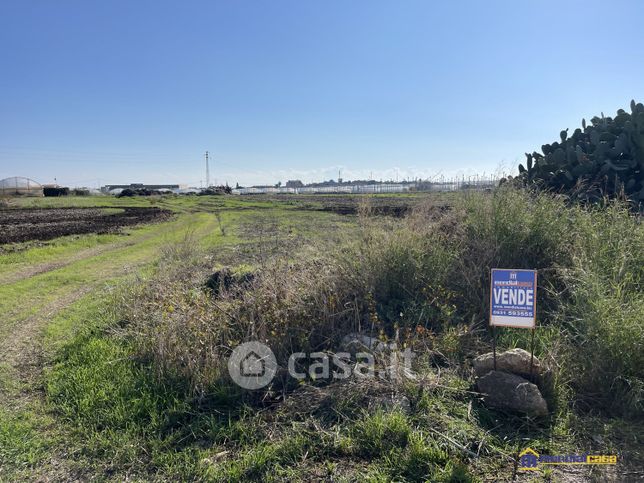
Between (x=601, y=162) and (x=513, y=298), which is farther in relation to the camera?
(x=601, y=162)

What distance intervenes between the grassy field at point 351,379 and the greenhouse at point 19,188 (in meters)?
66.8

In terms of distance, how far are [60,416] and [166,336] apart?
112 cm

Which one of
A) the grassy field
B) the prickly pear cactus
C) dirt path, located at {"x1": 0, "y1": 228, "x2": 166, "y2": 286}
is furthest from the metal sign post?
dirt path, located at {"x1": 0, "y1": 228, "x2": 166, "y2": 286}

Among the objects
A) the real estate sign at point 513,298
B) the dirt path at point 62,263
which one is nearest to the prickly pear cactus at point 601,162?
the real estate sign at point 513,298

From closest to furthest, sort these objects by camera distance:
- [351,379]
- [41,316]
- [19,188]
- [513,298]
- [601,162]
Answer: [513,298], [351,379], [41,316], [601,162], [19,188]

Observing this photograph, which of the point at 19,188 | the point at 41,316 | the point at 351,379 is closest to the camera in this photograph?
the point at 351,379

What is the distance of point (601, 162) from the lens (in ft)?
25.5

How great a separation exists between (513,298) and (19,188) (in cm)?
7701

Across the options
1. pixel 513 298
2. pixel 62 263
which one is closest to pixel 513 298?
pixel 513 298

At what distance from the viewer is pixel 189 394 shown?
370 centimetres

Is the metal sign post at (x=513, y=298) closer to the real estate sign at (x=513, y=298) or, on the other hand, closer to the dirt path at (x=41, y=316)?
the real estate sign at (x=513, y=298)

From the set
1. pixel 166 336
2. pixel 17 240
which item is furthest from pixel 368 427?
pixel 17 240

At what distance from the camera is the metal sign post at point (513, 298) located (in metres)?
3.31

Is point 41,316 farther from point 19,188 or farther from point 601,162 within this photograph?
point 19,188
